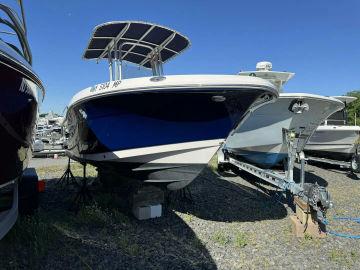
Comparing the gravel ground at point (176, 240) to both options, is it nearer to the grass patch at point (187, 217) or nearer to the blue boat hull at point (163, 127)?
the grass patch at point (187, 217)

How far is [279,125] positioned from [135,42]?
326 cm

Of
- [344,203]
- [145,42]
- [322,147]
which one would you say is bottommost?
[344,203]

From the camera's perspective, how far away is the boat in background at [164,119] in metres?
4.37

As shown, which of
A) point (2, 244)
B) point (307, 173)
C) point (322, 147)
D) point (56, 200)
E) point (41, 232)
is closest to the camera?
point (2, 244)

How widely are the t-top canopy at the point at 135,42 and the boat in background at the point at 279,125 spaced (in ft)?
6.26

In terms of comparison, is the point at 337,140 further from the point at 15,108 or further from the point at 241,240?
the point at 15,108

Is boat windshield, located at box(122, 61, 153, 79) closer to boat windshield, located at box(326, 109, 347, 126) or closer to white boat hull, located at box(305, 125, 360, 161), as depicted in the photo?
white boat hull, located at box(305, 125, 360, 161)

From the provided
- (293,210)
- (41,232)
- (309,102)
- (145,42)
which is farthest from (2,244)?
(309,102)

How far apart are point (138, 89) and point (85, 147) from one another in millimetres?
1818

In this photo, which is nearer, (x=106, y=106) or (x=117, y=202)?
(x=106, y=106)

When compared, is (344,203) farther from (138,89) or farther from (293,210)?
(138,89)

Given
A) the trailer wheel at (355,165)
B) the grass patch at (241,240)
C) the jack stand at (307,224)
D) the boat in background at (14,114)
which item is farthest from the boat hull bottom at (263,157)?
the boat in background at (14,114)

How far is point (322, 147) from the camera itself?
36.5 ft

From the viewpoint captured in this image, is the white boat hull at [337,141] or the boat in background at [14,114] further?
the white boat hull at [337,141]
